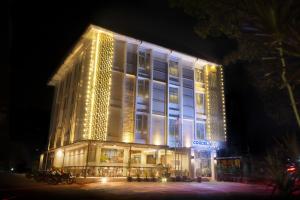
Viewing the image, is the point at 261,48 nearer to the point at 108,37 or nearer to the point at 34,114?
the point at 108,37

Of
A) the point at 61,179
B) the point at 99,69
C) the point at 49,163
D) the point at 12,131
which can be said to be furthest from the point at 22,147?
the point at 61,179

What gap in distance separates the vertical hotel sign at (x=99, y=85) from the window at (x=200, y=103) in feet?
37.4

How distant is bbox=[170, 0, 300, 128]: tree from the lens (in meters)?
8.96

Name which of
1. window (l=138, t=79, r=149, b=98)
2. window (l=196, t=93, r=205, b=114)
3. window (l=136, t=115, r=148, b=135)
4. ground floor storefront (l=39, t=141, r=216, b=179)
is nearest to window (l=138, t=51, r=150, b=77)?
window (l=138, t=79, r=149, b=98)

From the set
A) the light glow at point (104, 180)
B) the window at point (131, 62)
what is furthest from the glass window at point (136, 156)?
the window at point (131, 62)

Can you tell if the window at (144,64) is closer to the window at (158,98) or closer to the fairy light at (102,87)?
the window at (158,98)

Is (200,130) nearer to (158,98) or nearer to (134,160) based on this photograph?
(158,98)

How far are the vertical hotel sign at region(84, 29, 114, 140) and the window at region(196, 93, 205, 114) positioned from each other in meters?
11.4

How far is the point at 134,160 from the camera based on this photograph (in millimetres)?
29125

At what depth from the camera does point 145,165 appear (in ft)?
93.5

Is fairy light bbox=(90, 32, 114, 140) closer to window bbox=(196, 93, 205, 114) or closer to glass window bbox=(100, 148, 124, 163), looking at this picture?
glass window bbox=(100, 148, 124, 163)

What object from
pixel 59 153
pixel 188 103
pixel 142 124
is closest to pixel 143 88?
pixel 142 124

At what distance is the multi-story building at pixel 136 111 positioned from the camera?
26625mm

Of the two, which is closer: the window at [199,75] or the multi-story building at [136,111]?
the multi-story building at [136,111]
